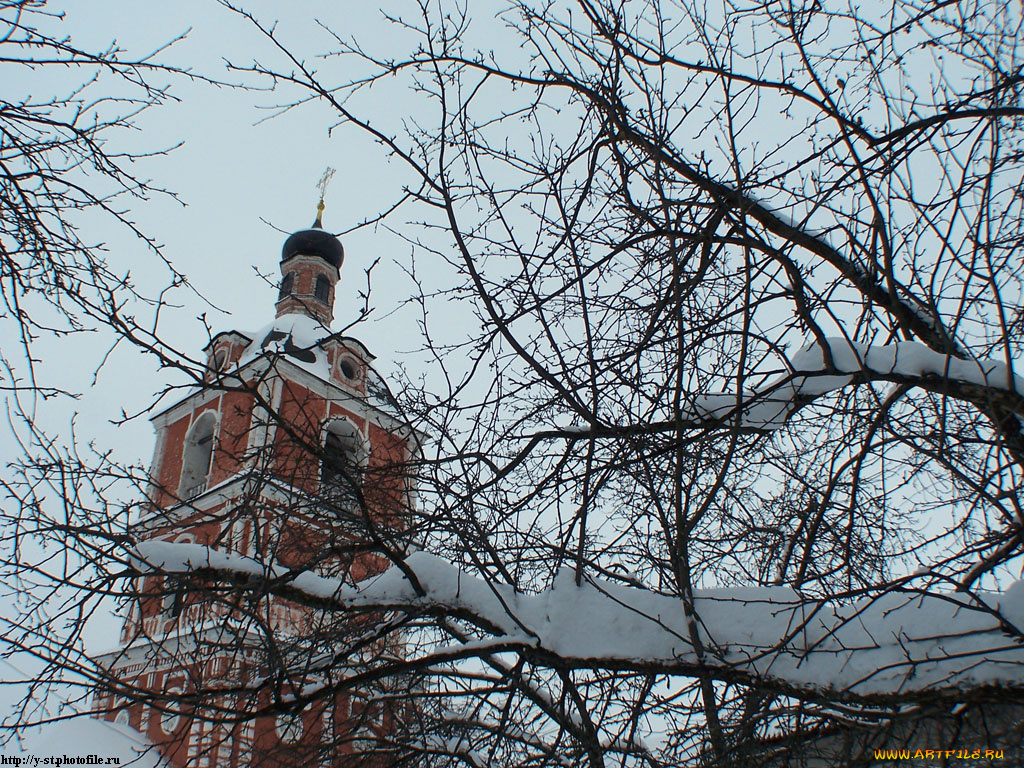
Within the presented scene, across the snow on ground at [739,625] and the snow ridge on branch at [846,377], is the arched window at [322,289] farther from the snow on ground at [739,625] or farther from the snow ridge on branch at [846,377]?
the snow ridge on branch at [846,377]

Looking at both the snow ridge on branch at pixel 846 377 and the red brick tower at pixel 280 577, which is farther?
the red brick tower at pixel 280 577

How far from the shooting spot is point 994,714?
105 inches

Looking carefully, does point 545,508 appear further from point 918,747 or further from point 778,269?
point 918,747

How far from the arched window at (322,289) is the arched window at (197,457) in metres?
5.28

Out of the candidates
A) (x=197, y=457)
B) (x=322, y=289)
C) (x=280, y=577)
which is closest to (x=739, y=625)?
(x=280, y=577)

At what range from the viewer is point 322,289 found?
21.6 meters

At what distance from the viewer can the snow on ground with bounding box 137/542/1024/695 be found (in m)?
2.65

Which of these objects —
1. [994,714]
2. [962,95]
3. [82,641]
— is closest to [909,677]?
[994,714]

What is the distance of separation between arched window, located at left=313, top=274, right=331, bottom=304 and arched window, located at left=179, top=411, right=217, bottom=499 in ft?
17.3

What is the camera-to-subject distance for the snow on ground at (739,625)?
8.71 feet

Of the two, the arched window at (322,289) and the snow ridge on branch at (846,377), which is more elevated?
the arched window at (322,289)

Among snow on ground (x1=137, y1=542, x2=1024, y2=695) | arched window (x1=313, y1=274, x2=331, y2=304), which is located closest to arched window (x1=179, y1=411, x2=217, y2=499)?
arched window (x1=313, y1=274, x2=331, y2=304)

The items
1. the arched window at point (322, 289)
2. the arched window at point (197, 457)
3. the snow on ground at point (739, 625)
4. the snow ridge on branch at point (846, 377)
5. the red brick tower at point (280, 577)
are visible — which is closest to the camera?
the snow on ground at point (739, 625)

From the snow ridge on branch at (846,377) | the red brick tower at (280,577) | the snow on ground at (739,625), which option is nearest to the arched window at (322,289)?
the red brick tower at (280,577)
